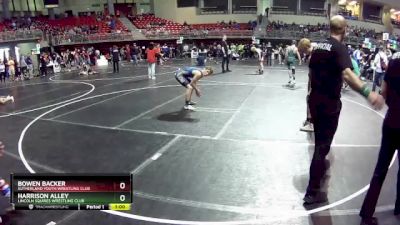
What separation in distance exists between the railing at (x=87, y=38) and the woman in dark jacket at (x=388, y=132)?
96.5 ft

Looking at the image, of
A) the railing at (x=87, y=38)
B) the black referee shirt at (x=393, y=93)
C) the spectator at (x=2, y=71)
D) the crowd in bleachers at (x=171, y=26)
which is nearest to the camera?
the black referee shirt at (x=393, y=93)

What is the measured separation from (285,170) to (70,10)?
44.7 m

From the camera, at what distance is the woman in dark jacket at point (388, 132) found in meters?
4.78

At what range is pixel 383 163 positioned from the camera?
4.96m

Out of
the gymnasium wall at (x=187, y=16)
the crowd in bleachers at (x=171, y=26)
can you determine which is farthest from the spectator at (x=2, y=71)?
the gymnasium wall at (x=187, y=16)

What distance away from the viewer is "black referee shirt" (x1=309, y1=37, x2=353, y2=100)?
5109mm

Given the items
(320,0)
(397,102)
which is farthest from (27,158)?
(320,0)

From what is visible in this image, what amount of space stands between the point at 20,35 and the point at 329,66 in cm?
2759

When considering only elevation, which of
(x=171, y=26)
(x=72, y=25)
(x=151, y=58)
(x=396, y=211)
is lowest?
(x=396, y=211)

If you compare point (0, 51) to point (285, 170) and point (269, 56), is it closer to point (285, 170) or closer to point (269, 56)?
point (269, 56)

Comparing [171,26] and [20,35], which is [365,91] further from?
[171,26]

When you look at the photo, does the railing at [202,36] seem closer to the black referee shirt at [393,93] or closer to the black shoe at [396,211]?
the black shoe at [396,211]

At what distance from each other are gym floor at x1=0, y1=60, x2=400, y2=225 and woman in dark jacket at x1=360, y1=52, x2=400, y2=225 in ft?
1.09
